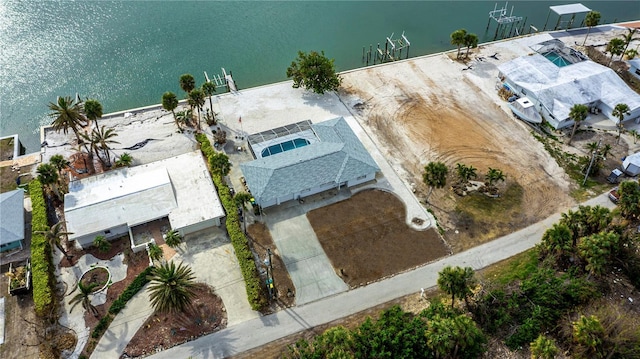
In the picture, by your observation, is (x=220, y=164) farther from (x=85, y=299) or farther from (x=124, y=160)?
(x=85, y=299)

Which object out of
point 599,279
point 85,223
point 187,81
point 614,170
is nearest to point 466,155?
point 614,170

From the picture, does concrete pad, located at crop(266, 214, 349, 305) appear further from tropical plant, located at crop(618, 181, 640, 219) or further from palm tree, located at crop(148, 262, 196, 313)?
tropical plant, located at crop(618, 181, 640, 219)

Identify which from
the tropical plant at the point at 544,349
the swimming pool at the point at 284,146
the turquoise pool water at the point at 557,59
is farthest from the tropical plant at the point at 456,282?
the turquoise pool water at the point at 557,59

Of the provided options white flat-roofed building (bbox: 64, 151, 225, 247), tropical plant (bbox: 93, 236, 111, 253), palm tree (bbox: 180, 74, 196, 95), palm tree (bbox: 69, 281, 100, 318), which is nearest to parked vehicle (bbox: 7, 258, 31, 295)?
palm tree (bbox: 69, 281, 100, 318)

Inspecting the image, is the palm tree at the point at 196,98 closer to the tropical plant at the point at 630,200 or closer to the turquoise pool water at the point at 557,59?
the tropical plant at the point at 630,200

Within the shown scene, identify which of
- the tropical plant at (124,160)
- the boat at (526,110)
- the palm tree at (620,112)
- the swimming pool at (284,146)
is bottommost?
the tropical plant at (124,160)

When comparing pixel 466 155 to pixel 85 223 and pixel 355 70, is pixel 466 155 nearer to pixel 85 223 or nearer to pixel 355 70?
pixel 355 70

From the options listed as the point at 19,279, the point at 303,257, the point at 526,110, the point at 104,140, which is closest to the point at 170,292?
the point at 303,257
